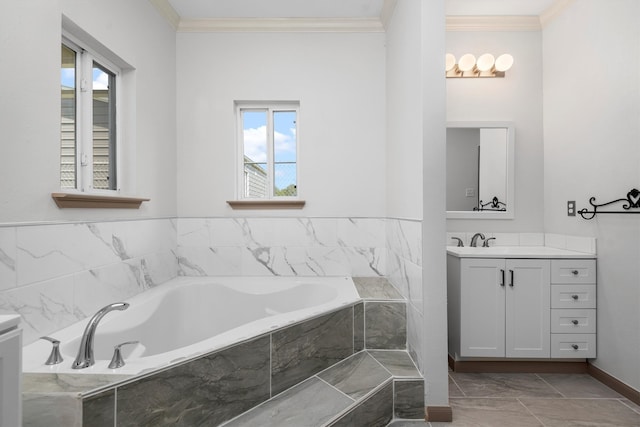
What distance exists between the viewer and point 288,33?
8.70ft

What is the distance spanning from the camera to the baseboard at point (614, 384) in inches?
74.0

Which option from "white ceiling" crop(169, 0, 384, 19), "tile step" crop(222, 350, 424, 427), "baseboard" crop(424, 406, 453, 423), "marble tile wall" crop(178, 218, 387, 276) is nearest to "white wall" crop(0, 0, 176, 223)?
"white ceiling" crop(169, 0, 384, 19)

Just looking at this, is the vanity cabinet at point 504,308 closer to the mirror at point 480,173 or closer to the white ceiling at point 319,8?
the mirror at point 480,173

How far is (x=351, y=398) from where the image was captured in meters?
1.49

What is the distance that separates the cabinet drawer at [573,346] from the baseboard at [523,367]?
128 millimetres

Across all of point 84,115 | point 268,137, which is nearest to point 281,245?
point 268,137

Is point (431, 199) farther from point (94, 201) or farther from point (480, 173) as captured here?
point (94, 201)

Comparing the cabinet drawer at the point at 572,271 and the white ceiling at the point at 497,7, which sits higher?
the white ceiling at the point at 497,7

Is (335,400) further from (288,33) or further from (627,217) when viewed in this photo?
(288,33)

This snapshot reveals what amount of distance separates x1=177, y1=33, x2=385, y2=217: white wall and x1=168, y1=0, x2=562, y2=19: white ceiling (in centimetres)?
15

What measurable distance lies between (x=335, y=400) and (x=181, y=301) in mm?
1358

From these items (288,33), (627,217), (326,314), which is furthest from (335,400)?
(288,33)

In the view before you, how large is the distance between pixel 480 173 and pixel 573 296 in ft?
3.61

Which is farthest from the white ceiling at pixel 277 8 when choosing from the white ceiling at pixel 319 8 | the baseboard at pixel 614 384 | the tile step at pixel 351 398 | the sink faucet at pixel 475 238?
the baseboard at pixel 614 384
